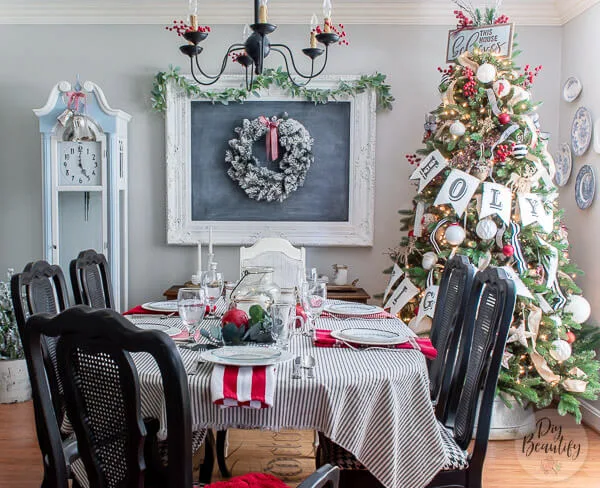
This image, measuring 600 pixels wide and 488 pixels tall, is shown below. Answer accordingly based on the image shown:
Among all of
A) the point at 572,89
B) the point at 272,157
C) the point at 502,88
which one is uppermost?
the point at 572,89

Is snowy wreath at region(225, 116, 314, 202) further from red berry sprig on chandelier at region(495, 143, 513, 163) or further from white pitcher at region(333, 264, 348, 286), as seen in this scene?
red berry sprig on chandelier at region(495, 143, 513, 163)

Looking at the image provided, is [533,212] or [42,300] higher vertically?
[533,212]

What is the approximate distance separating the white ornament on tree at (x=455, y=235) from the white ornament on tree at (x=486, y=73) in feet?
2.71

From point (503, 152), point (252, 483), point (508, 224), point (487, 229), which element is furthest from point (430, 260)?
point (252, 483)

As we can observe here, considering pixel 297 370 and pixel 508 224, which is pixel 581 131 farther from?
pixel 297 370

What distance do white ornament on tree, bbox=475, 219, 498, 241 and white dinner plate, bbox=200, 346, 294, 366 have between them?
1809 mm

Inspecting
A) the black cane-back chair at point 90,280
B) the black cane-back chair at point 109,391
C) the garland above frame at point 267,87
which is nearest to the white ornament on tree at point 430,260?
the garland above frame at point 267,87

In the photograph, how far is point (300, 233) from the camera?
169 inches

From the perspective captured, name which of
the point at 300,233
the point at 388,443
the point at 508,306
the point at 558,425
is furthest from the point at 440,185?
the point at 388,443

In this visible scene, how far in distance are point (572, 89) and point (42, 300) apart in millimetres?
3408

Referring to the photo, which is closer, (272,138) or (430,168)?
(430,168)

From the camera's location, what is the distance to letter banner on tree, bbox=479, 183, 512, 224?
335 cm

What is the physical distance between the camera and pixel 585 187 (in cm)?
375

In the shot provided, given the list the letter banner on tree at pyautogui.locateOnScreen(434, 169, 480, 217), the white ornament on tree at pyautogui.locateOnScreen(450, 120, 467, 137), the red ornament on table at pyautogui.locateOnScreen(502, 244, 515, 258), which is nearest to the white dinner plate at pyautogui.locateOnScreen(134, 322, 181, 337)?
the letter banner on tree at pyautogui.locateOnScreen(434, 169, 480, 217)
